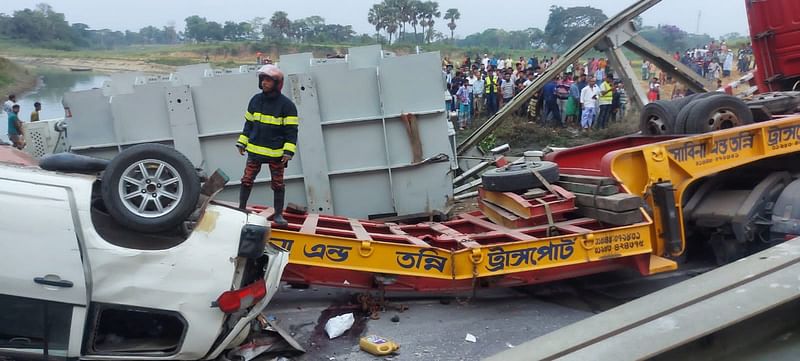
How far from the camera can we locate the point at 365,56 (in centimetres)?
840

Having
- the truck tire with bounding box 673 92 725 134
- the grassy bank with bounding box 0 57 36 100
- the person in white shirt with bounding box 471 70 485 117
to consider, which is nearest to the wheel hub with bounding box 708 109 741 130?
the truck tire with bounding box 673 92 725 134

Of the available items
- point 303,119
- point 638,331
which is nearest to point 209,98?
point 303,119

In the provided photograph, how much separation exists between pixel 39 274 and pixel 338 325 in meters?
2.23

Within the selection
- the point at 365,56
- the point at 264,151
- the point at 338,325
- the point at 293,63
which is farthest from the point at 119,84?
the point at 338,325

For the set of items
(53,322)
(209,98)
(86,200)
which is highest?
(209,98)

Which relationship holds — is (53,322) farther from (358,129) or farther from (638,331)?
(358,129)

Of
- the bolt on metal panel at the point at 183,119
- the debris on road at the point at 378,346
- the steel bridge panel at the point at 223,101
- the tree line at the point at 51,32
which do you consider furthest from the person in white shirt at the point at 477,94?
the tree line at the point at 51,32

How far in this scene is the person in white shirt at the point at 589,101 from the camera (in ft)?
46.3

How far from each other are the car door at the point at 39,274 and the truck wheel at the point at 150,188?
312 millimetres

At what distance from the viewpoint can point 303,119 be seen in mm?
8062

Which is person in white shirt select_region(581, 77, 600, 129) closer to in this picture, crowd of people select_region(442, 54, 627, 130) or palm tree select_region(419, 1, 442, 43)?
crowd of people select_region(442, 54, 627, 130)

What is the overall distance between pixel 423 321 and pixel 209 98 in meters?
4.28

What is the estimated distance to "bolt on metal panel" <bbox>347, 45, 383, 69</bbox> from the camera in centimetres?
831

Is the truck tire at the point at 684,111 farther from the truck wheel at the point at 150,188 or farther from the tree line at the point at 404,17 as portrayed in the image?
the tree line at the point at 404,17
